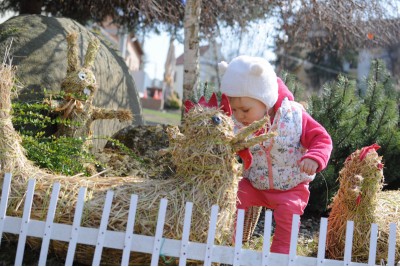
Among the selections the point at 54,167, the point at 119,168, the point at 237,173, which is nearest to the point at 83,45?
the point at 119,168

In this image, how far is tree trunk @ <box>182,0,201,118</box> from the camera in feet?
21.0

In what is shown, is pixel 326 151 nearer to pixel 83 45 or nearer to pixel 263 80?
pixel 263 80

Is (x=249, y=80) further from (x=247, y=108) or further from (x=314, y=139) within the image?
(x=314, y=139)

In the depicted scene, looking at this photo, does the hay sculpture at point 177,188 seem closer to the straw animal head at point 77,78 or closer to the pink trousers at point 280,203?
the pink trousers at point 280,203

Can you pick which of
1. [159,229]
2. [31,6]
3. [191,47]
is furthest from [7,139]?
[31,6]

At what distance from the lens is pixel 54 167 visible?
12.2ft

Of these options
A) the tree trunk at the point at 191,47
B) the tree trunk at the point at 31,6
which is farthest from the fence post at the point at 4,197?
the tree trunk at the point at 31,6

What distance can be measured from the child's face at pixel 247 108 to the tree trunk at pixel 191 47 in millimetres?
2912

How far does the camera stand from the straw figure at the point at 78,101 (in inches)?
176

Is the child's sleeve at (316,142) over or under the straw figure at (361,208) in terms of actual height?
over

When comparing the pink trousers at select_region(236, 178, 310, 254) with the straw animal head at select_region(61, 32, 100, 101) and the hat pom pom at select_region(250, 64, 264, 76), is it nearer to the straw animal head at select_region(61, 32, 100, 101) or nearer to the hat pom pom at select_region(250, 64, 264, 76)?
the hat pom pom at select_region(250, 64, 264, 76)

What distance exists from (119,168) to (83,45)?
2.12 m

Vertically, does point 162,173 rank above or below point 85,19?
below

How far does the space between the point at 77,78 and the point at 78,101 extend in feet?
0.66
